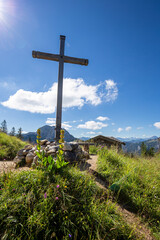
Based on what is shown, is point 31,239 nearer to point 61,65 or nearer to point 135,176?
point 135,176

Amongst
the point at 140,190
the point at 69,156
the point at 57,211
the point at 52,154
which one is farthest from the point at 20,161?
the point at 140,190

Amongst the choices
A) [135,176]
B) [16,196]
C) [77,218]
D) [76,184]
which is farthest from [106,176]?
[16,196]

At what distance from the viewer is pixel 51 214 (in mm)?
1844

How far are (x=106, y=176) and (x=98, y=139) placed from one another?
9.41m

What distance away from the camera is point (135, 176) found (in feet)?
12.1

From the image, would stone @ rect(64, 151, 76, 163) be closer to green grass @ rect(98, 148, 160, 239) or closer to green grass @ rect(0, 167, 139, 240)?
green grass @ rect(98, 148, 160, 239)

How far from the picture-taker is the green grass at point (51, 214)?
5.47 feet

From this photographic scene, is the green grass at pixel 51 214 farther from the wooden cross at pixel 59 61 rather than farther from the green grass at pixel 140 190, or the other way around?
the wooden cross at pixel 59 61

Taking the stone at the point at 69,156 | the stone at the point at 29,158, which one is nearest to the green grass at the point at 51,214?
the stone at the point at 69,156

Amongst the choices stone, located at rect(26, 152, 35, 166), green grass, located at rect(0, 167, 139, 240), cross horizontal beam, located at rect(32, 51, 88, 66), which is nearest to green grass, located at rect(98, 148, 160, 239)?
green grass, located at rect(0, 167, 139, 240)

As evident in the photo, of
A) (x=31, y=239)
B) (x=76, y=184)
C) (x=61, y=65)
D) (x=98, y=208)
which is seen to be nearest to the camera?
(x=31, y=239)

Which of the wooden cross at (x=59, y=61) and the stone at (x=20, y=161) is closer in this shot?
the stone at (x=20, y=161)

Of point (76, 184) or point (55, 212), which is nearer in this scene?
point (55, 212)

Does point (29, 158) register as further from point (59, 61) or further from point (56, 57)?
point (56, 57)
